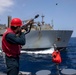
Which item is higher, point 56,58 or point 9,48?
point 9,48

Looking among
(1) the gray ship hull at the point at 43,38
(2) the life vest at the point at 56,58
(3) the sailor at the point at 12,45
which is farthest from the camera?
(1) the gray ship hull at the point at 43,38

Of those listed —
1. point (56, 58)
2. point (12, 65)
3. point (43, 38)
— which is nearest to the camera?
point (12, 65)

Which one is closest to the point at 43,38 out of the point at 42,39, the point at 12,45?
the point at 42,39

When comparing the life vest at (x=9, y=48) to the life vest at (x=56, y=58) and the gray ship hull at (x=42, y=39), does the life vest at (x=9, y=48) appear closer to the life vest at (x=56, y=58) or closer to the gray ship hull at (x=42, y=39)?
the life vest at (x=56, y=58)

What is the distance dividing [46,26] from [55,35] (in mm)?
4638

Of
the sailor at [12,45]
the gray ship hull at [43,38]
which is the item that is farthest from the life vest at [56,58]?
the gray ship hull at [43,38]

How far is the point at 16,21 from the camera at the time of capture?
568 cm

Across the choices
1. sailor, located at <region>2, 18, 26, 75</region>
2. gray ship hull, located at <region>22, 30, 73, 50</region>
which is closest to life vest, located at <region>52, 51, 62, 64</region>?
sailor, located at <region>2, 18, 26, 75</region>

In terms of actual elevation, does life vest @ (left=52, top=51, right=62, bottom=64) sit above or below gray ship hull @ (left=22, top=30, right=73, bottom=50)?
above

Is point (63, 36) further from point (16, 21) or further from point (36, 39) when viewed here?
point (16, 21)

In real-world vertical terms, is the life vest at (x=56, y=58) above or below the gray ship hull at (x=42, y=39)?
above

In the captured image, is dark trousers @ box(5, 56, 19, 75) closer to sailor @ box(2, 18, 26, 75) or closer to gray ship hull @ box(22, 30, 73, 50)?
sailor @ box(2, 18, 26, 75)

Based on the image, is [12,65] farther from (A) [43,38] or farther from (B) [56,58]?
(A) [43,38]

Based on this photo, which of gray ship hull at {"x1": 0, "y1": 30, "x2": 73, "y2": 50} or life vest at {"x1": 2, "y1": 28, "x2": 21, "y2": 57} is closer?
life vest at {"x1": 2, "y1": 28, "x2": 21, "y2": 57}
